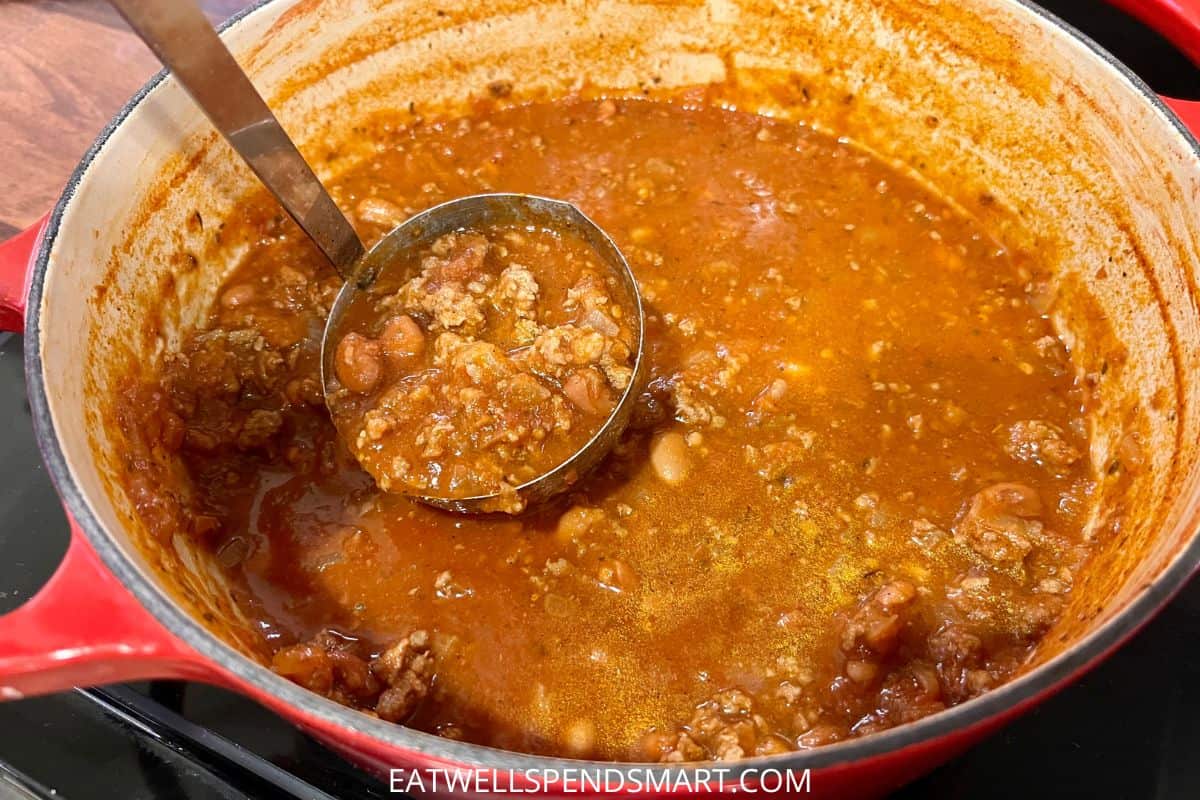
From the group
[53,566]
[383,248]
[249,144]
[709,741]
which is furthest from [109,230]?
[709,741]

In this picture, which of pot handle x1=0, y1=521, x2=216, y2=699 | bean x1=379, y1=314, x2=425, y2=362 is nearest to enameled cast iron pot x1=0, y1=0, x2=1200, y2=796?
pot handle x1=0, y1=521, x2=216, y2=699

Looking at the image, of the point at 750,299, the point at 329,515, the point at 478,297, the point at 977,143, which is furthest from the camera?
the point at 977,143

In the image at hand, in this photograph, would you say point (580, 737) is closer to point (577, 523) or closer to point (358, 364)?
point (577, 523)

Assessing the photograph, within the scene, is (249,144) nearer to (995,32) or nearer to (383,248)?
(383,248)

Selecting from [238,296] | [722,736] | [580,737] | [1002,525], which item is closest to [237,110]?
[238,296]

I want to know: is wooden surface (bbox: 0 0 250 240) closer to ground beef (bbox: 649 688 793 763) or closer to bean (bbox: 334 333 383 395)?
bean (bbox: 334 333 383 395)

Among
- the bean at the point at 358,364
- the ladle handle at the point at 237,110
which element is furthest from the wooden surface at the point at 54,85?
the bean at the point at 358,364
